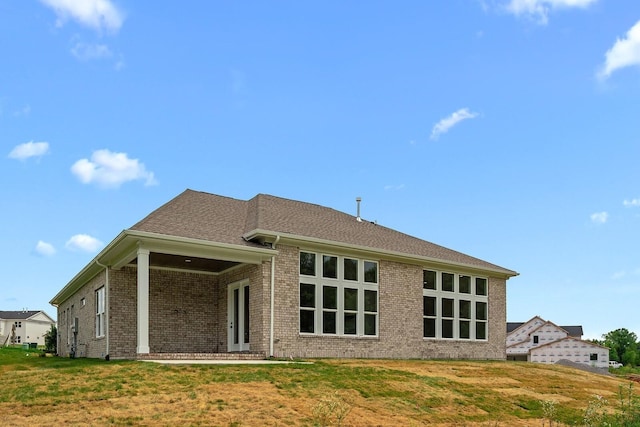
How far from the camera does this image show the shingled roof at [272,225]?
18.6m

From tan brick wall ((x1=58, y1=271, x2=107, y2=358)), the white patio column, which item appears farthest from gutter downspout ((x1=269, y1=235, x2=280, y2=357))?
tan brick wall ((x1=58, y1=271, x2=107, y2=358))

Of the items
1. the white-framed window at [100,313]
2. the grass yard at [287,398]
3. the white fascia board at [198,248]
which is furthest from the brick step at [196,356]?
the white-framed window at [100,313]

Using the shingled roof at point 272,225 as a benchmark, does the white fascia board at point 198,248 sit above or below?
below

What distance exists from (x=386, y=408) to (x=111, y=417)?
203 inches

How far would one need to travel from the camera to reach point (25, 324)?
89312mm

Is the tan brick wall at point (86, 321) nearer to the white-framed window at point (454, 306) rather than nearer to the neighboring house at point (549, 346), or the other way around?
the white-framed window at point (454, 306)

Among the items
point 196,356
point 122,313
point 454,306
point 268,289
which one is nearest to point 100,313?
point 122,313

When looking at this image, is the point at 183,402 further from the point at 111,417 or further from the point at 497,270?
the point at 497,270

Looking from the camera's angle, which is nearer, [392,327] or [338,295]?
[338,295]

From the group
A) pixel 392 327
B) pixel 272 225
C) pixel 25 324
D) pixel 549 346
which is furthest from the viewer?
pixel 25 324

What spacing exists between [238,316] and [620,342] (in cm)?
8919

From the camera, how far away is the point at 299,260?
1972cm

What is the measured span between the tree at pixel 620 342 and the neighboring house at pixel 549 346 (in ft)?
88.4

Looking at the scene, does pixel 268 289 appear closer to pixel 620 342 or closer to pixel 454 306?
pixel 454 306
